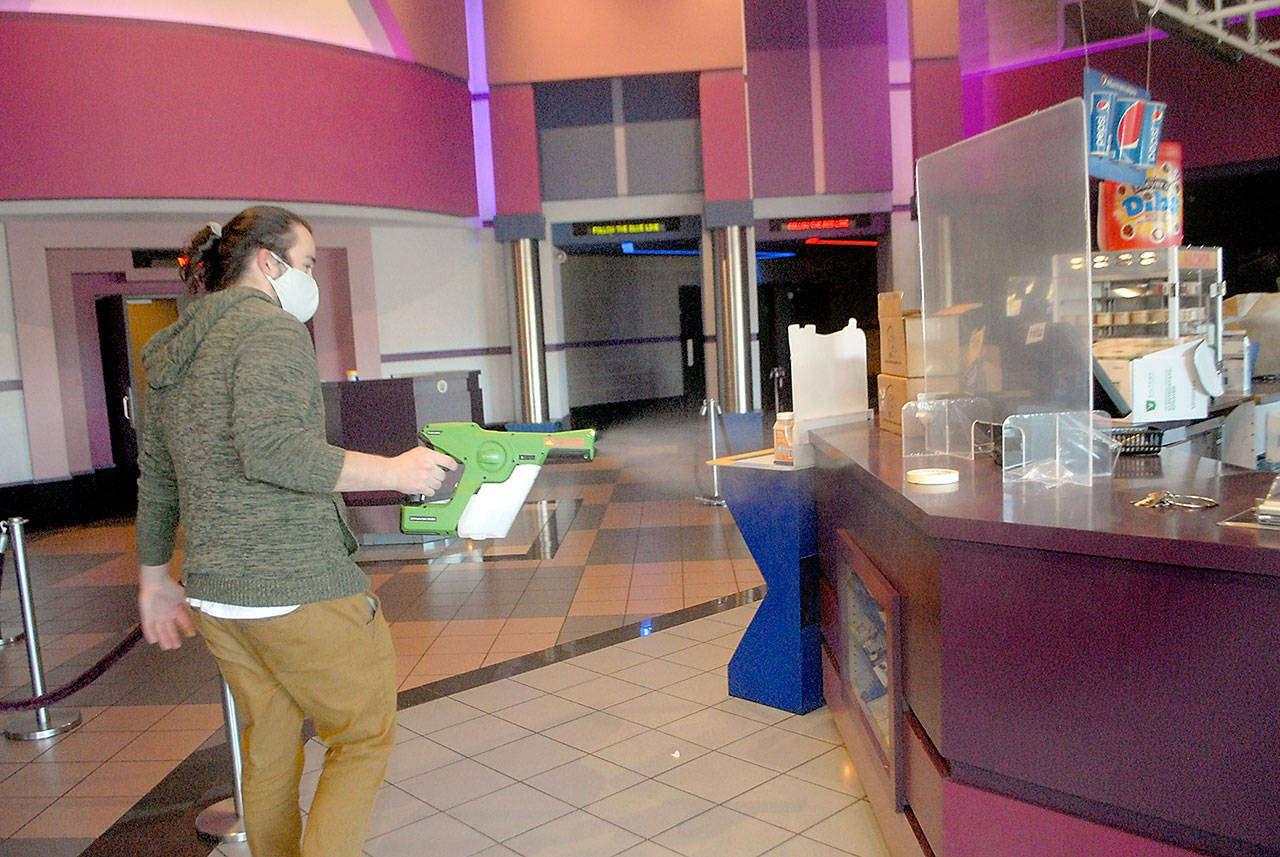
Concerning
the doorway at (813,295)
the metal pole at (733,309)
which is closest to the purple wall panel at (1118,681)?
the metal pole at (733,309)

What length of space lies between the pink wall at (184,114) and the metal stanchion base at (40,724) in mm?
4960

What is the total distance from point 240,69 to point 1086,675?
812cm

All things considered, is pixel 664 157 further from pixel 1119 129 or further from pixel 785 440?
pixel 785 440

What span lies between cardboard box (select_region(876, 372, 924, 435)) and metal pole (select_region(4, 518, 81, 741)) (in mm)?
3364

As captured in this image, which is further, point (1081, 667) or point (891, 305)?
point (891, 305)

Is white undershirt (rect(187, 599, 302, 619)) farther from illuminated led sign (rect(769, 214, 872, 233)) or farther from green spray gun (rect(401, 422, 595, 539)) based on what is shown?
illuminated led sign (rect(769, 214, 872, 233))

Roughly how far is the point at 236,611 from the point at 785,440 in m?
2.15

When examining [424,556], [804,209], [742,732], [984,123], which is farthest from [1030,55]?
[742,732]

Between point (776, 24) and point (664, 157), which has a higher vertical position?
point (776, 24)

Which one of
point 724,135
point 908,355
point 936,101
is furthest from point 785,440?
point 936,101

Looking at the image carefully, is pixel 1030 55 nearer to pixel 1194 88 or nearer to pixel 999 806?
pixel 1194 88

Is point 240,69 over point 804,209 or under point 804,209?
over

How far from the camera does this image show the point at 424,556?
6.47 m

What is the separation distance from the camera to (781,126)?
421 inches
